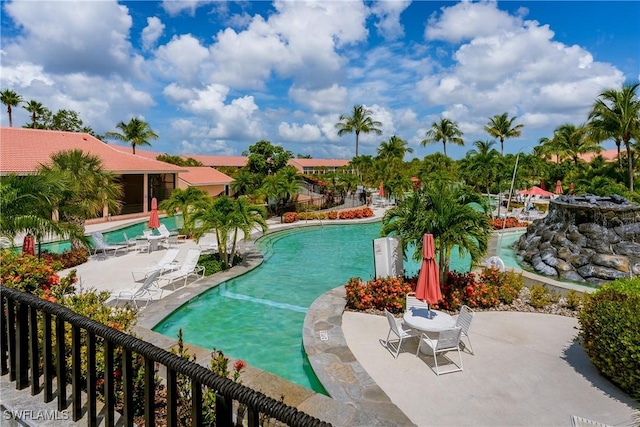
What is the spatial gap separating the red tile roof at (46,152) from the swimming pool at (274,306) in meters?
14.0

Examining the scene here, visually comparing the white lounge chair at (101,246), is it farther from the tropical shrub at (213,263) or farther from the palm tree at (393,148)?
the palm tree at (393,148)

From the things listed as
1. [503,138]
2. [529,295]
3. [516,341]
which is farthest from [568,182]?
[516,341]

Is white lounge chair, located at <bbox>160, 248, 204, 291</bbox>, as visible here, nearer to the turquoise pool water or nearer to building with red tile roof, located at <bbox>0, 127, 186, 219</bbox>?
the turquoise pool water

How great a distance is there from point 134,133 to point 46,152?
15.5m

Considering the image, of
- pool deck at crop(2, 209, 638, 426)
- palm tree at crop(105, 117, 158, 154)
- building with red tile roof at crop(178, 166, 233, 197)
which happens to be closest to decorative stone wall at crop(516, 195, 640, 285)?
pool deck at crop(2, 209, 638, 426)

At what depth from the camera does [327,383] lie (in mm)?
5961

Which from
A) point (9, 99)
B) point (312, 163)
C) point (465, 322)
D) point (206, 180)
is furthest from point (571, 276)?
point (312, 163)

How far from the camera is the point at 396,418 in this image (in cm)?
504

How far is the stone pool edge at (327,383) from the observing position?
14.2 feet

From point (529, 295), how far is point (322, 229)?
14480 millimetres

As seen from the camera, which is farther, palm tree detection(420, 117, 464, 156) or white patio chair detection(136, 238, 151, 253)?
palm tree detection(420, 117, 464, 156)

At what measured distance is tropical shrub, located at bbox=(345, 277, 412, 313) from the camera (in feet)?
31.0

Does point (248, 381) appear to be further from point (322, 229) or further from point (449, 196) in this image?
point (322, 229)

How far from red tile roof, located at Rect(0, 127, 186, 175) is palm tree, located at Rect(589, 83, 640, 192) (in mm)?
32465
